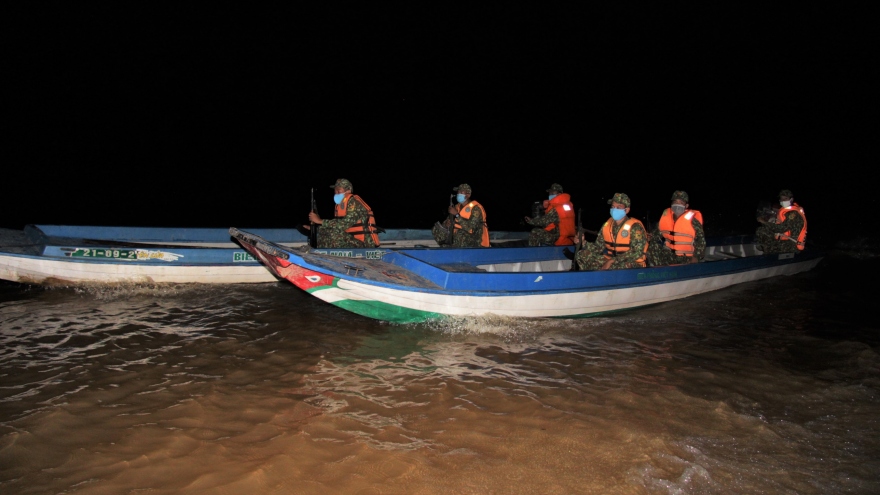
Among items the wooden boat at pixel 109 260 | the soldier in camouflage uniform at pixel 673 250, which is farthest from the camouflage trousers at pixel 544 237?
the wooden boat at pixel 109 260

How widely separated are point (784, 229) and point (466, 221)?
24.5 ft

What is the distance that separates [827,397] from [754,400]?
2.92 feet

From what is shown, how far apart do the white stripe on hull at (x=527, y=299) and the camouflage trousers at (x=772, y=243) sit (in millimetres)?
3207

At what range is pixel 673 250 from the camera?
1027 centimetres

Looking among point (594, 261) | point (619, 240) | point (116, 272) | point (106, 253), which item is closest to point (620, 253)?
point (619, 240)

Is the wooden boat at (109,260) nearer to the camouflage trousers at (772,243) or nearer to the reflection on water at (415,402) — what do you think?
the reflection on water at (415,402)

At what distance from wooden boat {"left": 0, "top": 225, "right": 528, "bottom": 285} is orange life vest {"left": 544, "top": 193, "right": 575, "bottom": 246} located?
6027 millimetres

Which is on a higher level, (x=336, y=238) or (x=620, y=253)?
(x=336, y=238)

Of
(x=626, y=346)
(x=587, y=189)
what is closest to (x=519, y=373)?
(x=626, y=346)

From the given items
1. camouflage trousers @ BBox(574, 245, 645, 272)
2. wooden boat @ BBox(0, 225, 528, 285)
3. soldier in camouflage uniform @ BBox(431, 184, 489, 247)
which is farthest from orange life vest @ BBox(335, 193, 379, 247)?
camouflage trousers @ BBox(574, 245, 645, 272)

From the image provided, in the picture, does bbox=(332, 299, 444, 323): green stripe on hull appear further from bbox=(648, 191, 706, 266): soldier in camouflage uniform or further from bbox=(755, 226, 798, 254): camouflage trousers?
bbox=(755, 226, 798, 254): camouflage trousers

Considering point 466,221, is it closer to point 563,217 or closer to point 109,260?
point 563,217

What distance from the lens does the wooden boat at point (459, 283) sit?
7496mm

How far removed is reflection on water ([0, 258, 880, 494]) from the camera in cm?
428
